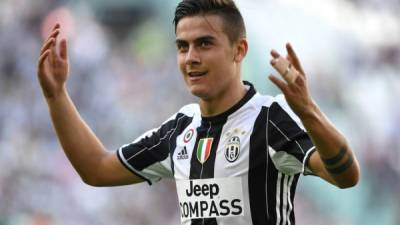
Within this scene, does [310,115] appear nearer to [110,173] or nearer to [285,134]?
[285,134]

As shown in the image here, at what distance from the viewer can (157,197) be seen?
984 cm

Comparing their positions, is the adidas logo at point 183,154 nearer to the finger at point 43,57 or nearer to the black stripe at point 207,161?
the black stripe at point 207,161

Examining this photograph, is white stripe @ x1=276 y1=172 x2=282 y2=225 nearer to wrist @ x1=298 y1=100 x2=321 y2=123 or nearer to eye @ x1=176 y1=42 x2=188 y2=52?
wrist @ x1=298 y1=100 x2=321 y2=123

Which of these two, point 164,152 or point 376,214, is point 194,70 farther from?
point 376,214

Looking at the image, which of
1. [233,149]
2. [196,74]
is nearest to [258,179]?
[233,149]

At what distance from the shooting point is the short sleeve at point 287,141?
3801 mm

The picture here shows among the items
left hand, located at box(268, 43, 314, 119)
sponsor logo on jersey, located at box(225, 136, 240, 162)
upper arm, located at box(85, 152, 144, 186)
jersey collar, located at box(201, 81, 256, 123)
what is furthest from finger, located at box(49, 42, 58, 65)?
left hand, located at box(268, 43, 314, 119)

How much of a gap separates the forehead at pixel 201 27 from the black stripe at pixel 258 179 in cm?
54

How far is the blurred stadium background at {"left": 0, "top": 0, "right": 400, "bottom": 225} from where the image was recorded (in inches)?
391

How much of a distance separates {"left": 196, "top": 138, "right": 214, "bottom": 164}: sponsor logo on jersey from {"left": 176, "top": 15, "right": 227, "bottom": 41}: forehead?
0.51 meters

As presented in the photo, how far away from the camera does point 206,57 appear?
4.13m

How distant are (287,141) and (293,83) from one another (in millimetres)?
521

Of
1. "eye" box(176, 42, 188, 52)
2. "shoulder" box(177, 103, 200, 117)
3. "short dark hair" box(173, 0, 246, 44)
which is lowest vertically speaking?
"shoulder" box(177, 103, 200, 117)

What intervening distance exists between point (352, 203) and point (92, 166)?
602 centimetres
